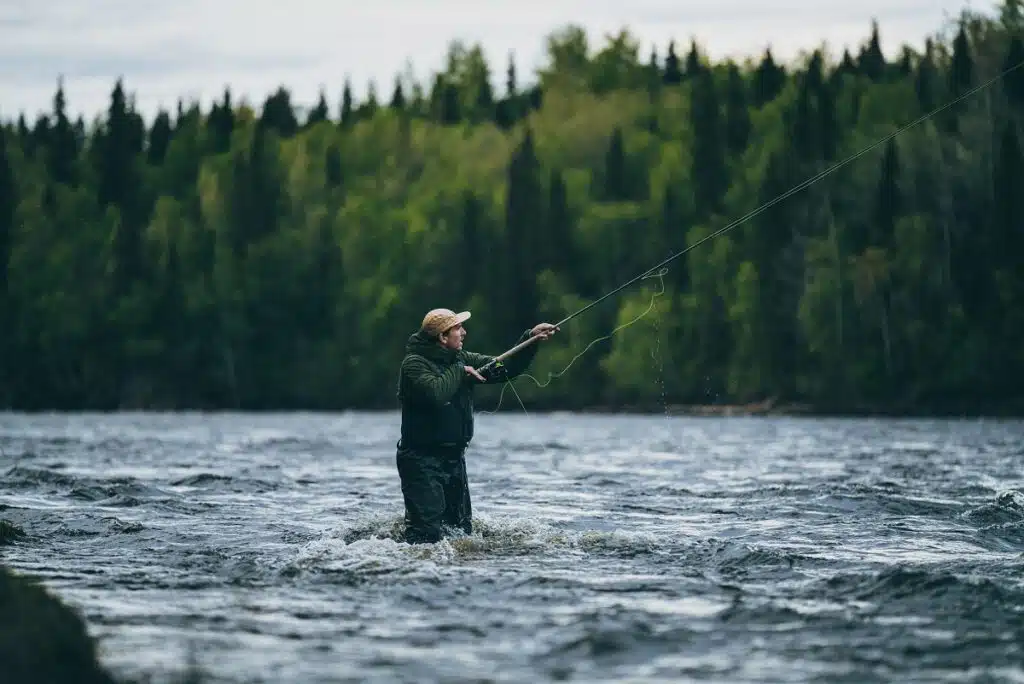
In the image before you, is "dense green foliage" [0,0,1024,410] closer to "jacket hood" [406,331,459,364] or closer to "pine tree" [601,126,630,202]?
"pine tree" [601,126,630,202]

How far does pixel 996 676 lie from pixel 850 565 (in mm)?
4099

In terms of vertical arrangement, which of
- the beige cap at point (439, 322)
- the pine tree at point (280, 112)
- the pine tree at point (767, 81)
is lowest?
the beige cap at point (439, 322)

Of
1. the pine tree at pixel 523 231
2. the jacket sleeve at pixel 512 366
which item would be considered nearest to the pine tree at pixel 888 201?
the pine tree at pixel 523 231

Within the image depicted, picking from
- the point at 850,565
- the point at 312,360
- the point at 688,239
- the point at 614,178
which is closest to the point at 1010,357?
the point at 688,239

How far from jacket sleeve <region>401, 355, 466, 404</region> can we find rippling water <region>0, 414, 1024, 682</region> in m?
1.22

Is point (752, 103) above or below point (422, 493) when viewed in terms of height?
above

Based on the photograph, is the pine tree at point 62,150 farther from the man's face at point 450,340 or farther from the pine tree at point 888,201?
the man's face at point 450,340

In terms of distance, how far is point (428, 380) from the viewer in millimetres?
11352

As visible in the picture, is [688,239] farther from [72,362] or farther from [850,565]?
[850,565]

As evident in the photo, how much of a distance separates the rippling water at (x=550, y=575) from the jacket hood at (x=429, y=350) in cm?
146

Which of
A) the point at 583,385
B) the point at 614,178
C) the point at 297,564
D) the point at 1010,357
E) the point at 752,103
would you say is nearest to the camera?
the point at 297,564

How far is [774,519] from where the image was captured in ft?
51.6

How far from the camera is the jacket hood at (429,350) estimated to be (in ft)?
38.2

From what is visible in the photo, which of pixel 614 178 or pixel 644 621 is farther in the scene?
pixel 614 178
